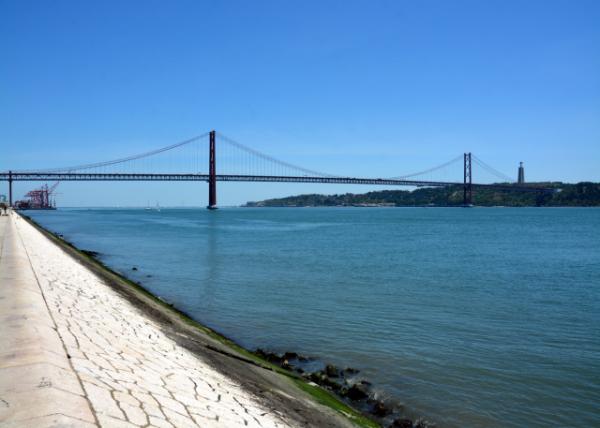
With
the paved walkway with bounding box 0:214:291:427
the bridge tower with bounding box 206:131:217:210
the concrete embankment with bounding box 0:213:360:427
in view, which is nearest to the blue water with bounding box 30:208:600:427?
the concrete embankment with bounding box 0:213:360:427

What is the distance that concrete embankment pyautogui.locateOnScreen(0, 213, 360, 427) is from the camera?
3.04 m

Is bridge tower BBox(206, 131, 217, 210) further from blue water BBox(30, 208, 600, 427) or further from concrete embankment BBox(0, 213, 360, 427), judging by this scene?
concrete embankment BBox(0, 213, 360, 427)

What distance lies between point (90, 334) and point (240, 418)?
2.37m

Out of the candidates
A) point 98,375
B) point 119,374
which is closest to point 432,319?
point 119,374

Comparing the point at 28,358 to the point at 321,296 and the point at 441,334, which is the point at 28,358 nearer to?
the point at 441,334

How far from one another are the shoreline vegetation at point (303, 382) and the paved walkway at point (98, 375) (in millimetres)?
Result: 402

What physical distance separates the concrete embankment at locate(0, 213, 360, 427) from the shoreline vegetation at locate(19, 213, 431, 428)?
32 mm

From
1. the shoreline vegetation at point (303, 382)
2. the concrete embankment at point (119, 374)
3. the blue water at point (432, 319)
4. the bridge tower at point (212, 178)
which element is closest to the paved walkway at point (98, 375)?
the concrete embankment at point (119, 374)

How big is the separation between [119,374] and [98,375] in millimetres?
276

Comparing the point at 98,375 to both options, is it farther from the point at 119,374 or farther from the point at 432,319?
the point at 432,319

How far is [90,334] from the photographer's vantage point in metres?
5.29

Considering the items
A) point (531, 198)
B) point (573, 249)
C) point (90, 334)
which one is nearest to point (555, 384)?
point (90, 334)

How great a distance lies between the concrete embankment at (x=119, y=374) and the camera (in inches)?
120

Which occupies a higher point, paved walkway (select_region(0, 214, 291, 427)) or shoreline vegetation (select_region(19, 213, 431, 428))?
paved walkway (select_region(0, 214, 291, 427))
